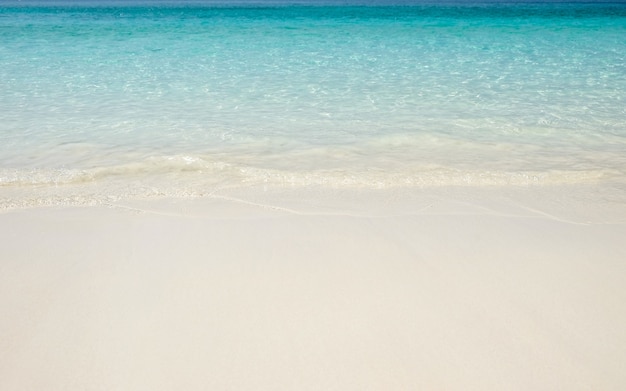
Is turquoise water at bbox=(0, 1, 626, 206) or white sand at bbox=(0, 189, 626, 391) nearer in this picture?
white sand at bbox=(0, 189, 626, 391)

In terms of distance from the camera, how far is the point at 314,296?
274 cm

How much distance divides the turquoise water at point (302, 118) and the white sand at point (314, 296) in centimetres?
73

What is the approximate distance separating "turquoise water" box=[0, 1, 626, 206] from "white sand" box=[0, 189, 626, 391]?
73 cm

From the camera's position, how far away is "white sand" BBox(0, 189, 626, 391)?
7.30ft

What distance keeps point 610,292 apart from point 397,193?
184 centimetres

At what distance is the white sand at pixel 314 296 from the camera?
2227 mm

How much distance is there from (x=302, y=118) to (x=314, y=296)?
4168 millimetres

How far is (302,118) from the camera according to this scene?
6562 mm

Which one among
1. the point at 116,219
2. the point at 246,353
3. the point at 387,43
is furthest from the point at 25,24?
the point at 246,353

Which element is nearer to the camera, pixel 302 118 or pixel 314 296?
pixel 314 296

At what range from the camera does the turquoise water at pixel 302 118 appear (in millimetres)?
4587

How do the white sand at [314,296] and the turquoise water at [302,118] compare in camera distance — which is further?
the turquoise water at [302,118]

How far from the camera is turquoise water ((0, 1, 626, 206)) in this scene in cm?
459

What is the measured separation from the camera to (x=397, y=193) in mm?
4191
